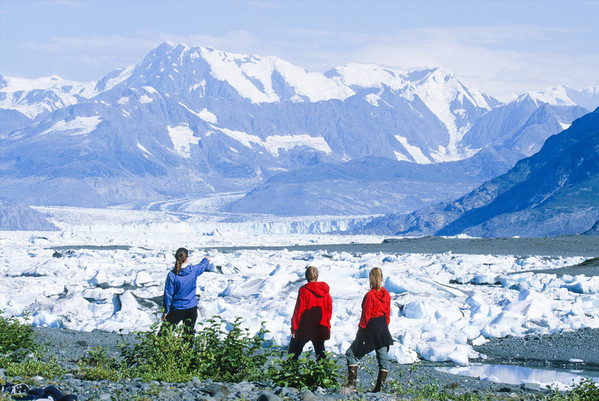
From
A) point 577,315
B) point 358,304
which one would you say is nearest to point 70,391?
point 358,304

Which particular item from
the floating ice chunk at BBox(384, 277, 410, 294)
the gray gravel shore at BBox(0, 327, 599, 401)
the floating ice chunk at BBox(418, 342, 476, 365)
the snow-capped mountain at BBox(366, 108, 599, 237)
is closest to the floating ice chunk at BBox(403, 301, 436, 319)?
the gray gravel shore at BBox(0, 327, 599, 401)

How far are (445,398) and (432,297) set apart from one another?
463 inches

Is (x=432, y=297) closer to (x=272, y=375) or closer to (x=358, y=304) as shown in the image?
(x=358, y=304)

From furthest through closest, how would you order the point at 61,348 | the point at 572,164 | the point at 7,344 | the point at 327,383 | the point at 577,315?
the point at 572,164
the point at 577,315
the point at 61,348
the point at 7,344
the point at 327,383

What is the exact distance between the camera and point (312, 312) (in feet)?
32.6

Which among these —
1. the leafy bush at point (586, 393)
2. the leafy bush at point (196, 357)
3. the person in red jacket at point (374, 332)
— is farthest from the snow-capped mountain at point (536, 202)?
the leafy bush at point (196, 357)

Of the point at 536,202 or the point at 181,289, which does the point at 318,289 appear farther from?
the point at 536,202

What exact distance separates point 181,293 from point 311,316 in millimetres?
1821

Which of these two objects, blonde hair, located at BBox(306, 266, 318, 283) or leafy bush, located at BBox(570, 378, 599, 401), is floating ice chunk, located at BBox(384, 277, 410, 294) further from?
leafy bush, located at BBox(570, 378, 599, 401)

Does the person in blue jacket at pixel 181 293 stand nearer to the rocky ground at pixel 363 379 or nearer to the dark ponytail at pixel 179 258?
the dark ponytail at pixel 179 258

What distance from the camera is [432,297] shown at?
21.0m

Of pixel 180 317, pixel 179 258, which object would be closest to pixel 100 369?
pixel 180 317

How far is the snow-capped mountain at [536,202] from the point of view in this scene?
99.1 meters

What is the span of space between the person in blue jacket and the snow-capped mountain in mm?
81318
